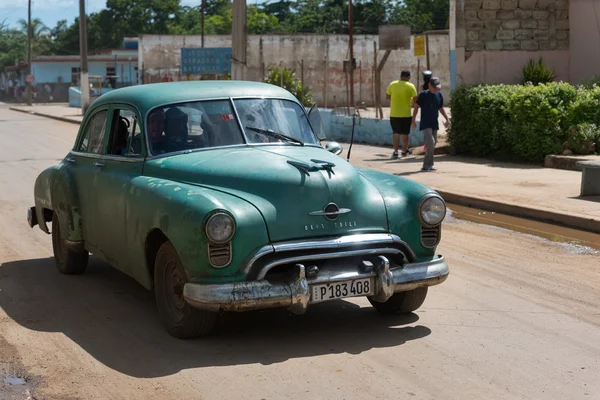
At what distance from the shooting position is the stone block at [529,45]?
23.0m

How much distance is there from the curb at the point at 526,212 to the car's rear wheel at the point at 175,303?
6.30m

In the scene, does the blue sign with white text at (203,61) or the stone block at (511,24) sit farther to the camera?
the blue sign with white text at (203,61)

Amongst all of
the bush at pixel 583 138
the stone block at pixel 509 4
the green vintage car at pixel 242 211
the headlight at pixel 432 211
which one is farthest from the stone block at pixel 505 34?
the headlight at pixel 432 211

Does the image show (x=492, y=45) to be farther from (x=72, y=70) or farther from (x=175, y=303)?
Answer: (x=72, y=70)

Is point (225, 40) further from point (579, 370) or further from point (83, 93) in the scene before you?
point (579, 370)

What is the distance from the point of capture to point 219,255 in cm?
586

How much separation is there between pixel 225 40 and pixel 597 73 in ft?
110

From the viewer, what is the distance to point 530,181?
14.9 metres

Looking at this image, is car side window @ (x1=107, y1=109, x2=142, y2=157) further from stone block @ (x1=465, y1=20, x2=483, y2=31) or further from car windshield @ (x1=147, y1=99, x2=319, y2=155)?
stone block @ (x1=465, y1=20, x2=483, y2=31)

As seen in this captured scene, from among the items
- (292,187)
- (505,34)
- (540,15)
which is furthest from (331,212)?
(540,15)

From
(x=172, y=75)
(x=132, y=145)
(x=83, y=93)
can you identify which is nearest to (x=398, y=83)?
(x=132, y=145)

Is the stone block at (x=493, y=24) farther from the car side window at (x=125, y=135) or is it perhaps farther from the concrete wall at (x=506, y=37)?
the car side window at (x=125, y=135)

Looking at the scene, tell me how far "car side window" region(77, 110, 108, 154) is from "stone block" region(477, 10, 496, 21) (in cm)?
1574

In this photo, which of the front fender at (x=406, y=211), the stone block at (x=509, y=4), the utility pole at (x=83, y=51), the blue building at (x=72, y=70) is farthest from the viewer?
the blue building at (x=72, y=70)
